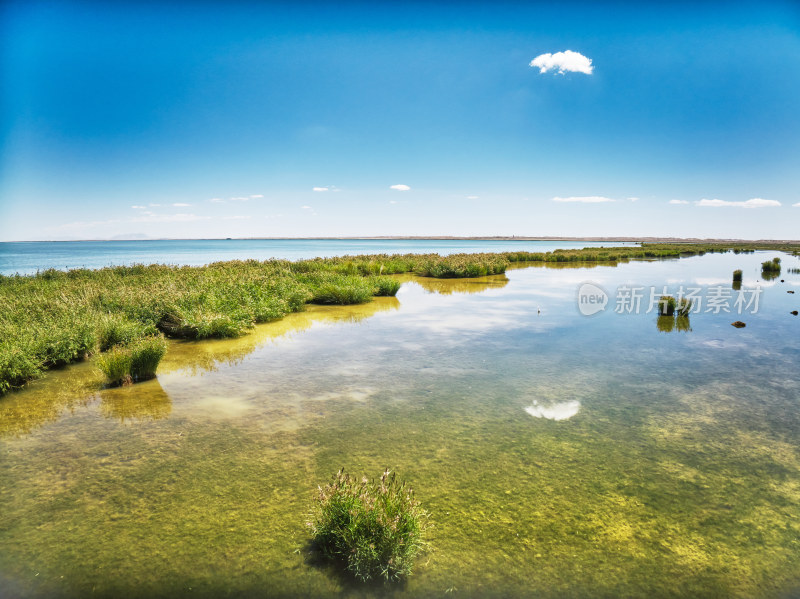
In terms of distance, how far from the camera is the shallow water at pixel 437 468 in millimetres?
3492

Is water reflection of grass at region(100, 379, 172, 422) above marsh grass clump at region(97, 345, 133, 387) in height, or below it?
below

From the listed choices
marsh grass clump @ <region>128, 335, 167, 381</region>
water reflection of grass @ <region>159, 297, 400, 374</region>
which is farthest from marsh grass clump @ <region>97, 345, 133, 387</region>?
water reflection of grass @ <region>159, 297, 400, 374</region>

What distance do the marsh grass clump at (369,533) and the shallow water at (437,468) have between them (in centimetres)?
16

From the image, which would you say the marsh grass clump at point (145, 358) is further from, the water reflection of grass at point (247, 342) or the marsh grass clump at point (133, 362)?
the water reflection of grass at point (247, 342)

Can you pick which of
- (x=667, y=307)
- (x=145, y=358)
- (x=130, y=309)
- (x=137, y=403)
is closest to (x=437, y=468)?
(x=137, y=403)

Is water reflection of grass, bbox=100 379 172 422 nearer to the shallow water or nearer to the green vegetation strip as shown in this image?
the shallow water

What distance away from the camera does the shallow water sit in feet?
11.5

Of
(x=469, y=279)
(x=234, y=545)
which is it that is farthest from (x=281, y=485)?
(x=469, y=279)

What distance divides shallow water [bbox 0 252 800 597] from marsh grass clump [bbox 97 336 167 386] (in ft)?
1.09

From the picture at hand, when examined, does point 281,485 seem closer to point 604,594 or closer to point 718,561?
point 604,594

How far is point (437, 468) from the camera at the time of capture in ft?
16.4

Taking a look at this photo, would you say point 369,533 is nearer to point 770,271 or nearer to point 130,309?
point 130,309

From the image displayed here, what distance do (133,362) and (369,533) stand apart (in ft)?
21.9

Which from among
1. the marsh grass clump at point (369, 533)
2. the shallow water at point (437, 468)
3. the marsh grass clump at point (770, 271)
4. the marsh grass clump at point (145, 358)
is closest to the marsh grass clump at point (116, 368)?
the marsh grass clump at point (145, 358)
